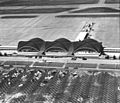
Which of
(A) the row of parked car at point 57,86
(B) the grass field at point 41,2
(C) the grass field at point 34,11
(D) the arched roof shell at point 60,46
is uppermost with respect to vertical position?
(B) the grass field at point 41,2

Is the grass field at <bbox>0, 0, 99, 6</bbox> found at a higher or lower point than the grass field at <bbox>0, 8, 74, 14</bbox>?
higher

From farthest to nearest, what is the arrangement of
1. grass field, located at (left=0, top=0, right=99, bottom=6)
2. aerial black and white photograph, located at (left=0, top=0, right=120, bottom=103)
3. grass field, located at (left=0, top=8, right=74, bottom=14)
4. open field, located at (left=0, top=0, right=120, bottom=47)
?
grass field, located at (left=0, top=0, right=99, bottom=6)
grass field, located at (left=0, top=8, right=74, bottom=14)
open field, located at (left=0, top=0, right=120, bottom=47)
aerial black and white photograph, located at (left=0, top=0, right=120, bottom=103)

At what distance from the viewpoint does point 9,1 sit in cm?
15012

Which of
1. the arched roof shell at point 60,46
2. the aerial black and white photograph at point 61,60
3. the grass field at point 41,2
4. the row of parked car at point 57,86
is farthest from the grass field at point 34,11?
the row of parked car at point 57,86

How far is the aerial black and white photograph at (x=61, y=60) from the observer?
156ft

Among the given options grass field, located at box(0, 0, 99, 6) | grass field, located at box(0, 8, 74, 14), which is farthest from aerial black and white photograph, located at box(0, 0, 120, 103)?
grass field, located at box(0, 0, 99, 6)

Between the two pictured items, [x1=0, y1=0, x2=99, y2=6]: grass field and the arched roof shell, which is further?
[x1=0, y1=0, x2=99, y2=6]: grass field

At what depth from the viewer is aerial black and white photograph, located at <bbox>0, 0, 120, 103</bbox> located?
4765 centimetres

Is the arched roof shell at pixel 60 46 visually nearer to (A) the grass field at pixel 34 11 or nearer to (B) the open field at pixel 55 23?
(B) the open field at pixel 55 23

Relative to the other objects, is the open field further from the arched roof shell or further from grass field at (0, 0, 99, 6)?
the arched roof shell

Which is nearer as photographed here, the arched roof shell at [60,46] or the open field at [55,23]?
the arched roof shell at [60,46]

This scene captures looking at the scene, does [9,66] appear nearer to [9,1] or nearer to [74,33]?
[74,33]

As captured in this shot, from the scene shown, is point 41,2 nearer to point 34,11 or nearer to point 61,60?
point 34,11

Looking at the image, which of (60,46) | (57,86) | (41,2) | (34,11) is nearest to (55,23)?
(34,11)
